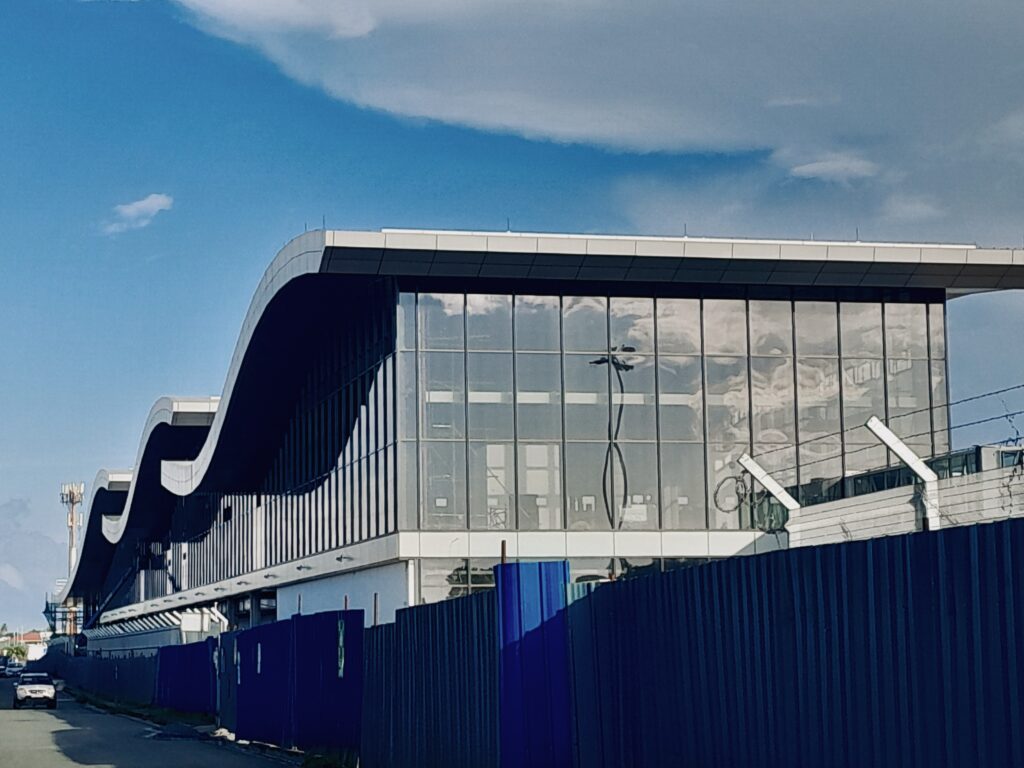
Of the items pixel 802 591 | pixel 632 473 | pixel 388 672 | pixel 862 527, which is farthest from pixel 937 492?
pixel 632 473

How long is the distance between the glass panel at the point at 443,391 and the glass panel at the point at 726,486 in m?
5.78

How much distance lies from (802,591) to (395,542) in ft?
79.9

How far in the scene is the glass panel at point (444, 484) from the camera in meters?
35.1

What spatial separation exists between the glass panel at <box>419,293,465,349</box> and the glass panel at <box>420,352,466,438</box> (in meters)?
0.25

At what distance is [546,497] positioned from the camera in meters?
35.2

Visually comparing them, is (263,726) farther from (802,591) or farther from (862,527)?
(802,591)

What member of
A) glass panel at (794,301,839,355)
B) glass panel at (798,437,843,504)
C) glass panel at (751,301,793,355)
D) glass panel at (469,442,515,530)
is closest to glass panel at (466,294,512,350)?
glass panel at (469,442,515,530)

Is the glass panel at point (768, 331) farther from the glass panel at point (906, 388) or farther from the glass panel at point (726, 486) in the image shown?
the glass panel at point (906, 388)

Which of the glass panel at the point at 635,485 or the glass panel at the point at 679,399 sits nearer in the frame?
Answer: the glass panel at the point at 635,485

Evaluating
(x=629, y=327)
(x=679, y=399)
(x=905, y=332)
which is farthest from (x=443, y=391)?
(x=905, y=332)

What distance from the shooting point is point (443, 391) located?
1389 inches

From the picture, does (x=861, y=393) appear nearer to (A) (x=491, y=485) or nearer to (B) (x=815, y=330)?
(B) (x=815, y=330)

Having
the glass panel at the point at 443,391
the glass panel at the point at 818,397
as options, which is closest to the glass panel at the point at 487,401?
the glass panel at the point at 443,391

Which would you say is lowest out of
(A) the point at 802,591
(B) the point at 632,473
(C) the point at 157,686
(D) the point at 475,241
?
(C) the point at 157,686
